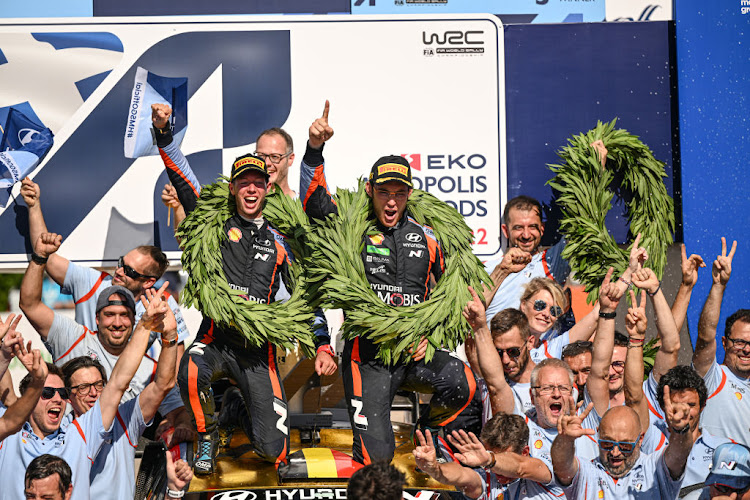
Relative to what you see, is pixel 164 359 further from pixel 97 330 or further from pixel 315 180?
pixel 315 180

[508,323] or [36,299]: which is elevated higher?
[36,299]

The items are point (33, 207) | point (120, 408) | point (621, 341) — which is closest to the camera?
point (120, 408)

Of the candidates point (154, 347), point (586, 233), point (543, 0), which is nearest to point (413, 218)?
point (586, 233)

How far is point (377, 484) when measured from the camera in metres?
3.37

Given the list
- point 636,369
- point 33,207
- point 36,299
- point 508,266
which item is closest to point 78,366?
point 36,299

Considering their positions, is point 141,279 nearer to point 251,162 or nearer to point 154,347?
point 154,347

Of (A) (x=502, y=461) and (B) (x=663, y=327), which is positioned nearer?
(A) (x=502, y=461)

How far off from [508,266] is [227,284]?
1.92m

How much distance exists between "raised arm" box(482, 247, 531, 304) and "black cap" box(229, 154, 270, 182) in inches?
67.0

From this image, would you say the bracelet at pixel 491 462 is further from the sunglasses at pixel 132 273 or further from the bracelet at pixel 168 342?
the sunglasses at pixel 132 273

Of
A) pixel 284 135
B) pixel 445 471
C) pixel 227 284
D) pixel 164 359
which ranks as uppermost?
pixel 284 135

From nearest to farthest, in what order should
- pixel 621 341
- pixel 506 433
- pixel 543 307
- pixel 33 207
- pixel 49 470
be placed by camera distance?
pixel 49 470 < pixel 506 433 < pixel 621 341 < pixel 543 307 < pixel 33 207

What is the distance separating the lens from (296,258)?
5.85 meters

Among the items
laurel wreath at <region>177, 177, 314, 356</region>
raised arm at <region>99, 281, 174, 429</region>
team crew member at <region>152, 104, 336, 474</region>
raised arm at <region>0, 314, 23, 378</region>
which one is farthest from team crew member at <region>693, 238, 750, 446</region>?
raised arm at <region>0, 314, 23, 378</region>
